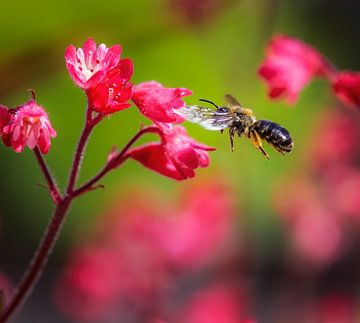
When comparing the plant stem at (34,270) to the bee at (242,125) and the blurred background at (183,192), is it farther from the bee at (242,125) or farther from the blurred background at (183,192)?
the blurred background at (183,192)

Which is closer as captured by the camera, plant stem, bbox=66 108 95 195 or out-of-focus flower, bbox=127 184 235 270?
plant stem, bbox=66 108 95 195

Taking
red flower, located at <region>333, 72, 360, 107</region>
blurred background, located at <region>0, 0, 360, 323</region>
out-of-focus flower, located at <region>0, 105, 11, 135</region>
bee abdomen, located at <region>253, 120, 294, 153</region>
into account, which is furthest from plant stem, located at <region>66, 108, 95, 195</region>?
blurred background, located at <region>0, 0, 360, 323</region>

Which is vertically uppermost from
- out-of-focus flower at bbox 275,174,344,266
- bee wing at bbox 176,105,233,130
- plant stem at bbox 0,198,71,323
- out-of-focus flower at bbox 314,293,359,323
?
out-of-focus flower at bbox 275,174,344,266

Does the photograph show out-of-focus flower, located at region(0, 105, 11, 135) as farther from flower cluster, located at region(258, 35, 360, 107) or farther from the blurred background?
the blurred background

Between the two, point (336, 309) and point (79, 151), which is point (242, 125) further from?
point (336, 309)

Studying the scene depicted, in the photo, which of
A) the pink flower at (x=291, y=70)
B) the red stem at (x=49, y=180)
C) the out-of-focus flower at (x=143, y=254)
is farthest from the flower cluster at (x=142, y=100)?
the out-of-focus flower at (x=143, y=254)

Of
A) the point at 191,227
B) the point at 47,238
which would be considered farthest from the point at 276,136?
the point at 191,227

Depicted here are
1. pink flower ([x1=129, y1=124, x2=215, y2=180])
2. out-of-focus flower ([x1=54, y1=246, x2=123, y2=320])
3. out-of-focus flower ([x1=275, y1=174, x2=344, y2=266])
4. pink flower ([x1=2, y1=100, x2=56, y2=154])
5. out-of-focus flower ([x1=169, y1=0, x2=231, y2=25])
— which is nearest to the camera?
pink flower ([x1=2, y1=100, x2=56, y2=154])
